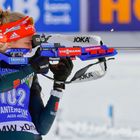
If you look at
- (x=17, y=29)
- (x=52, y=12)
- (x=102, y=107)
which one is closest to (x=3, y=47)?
(x=17, y=29)

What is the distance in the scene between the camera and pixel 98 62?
871 millimetres

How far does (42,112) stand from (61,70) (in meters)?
0.08

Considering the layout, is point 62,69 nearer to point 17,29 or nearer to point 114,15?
point 17,29

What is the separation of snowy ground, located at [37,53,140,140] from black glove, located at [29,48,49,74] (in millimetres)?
524

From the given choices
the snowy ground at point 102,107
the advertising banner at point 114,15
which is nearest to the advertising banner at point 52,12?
the advertising banner at point 114,15

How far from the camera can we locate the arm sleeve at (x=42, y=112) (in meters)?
0.90

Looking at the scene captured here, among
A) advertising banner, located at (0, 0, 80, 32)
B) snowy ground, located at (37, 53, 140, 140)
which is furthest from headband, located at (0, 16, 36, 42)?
advertising banner, located at (0, 0, 80, 32)

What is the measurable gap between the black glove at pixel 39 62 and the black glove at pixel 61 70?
0.21 feet

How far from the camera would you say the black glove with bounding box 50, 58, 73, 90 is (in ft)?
2.92

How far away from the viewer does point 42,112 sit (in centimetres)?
A: 91

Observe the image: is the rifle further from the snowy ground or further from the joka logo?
the snowy ground

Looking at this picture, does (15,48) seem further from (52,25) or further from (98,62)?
(52,25)

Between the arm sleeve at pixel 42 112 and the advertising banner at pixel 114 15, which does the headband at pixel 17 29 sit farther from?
the advertising banner at pixel 114 15

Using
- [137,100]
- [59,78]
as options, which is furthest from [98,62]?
[137,100]
